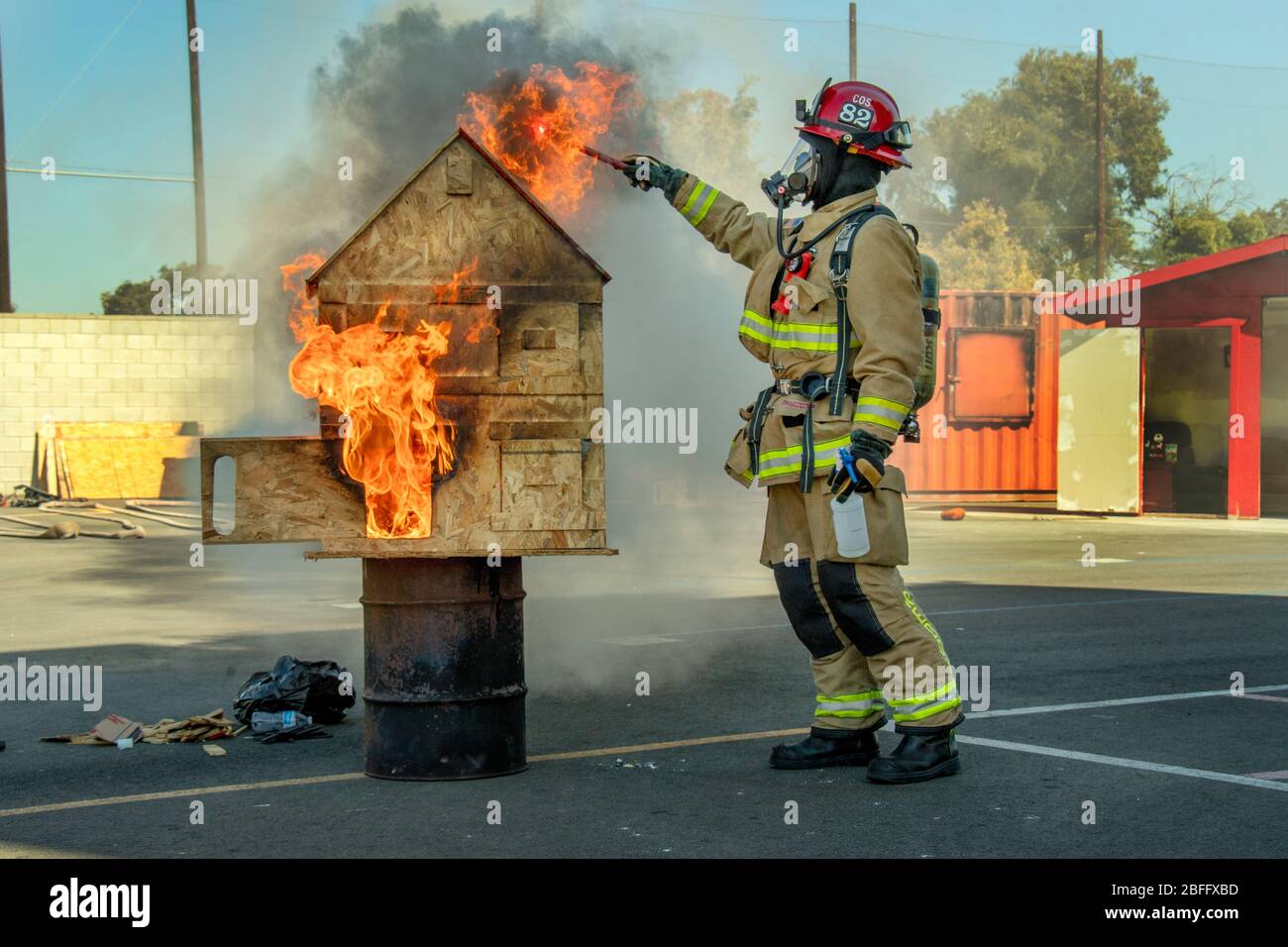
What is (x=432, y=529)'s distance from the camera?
5305 mm

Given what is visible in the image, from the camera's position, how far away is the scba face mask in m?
5.77

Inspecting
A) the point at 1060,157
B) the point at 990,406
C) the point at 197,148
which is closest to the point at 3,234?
the point at 197,148

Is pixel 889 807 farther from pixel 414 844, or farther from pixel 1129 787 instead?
pixel 414 844

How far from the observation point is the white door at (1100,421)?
72.8 feet

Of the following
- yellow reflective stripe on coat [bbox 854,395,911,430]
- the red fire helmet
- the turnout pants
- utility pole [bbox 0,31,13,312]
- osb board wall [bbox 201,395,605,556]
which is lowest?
the turnout pants

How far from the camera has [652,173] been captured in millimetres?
5980

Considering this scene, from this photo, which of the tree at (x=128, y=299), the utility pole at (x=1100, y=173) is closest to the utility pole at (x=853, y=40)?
the utility pole at (x=1100, y=173)

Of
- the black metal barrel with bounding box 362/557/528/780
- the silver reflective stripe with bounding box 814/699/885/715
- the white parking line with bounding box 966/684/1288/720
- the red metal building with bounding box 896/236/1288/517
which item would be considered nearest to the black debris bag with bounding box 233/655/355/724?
the black metal barrel with bounding box 362/557/528/780

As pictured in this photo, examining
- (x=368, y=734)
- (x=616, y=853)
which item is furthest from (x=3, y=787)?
(x=616, y=853)

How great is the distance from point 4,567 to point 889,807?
1191 cm

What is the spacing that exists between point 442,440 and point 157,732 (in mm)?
2225

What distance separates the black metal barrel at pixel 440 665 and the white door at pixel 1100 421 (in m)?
18.3

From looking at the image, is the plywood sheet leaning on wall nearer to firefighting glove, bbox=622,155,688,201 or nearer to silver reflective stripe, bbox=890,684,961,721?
firefighting glove, bbox=622,155,688,201

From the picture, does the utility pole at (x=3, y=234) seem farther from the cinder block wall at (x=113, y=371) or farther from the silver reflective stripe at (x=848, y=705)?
the silver reflective stripe at (x=848, y=705)
